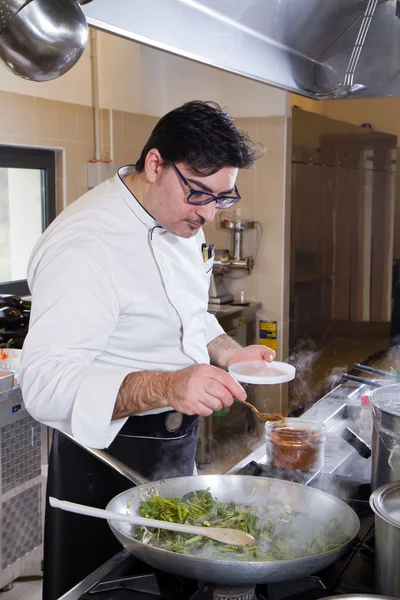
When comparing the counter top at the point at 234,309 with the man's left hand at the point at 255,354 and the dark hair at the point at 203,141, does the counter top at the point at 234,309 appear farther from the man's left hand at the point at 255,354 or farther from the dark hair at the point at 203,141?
the dark hair at the point at 203,141

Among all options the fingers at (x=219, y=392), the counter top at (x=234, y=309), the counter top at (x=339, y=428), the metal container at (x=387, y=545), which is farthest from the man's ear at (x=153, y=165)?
the counter top at (x=234, y=309)

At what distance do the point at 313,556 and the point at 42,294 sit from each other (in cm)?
88

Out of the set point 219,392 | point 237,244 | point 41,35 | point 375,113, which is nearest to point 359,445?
point 219,392

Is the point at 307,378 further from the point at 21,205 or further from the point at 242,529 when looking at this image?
the point at 242,529

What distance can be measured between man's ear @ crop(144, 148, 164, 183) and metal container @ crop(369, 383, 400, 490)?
0.81 m

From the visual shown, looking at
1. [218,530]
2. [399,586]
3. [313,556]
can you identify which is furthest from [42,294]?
[399,586]

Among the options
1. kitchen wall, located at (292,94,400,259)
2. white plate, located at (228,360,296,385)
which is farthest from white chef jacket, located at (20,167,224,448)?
kitchen wall, located at (292,94,400,259)

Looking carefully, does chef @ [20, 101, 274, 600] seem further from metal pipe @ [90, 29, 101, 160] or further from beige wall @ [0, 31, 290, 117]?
beige wall @ [0, 31, 290, 117]

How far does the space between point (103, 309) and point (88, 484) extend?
56 centimetres

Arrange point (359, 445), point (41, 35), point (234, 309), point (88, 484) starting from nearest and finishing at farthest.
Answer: point (41, 35) → point (359, 445) → point (88, 484) → point (234, 309)

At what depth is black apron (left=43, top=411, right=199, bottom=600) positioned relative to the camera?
6.45ft

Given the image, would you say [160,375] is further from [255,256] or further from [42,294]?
[255,256]

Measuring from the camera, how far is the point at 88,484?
1994 millimetres

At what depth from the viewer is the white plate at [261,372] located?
5.69 ft
